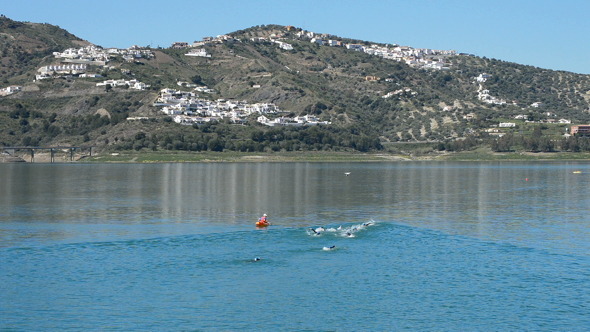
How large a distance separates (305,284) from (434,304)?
205 inches

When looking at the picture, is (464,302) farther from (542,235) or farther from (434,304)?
(542,235)

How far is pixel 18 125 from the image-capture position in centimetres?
17088

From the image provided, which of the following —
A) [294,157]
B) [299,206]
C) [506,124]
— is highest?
[506,124]

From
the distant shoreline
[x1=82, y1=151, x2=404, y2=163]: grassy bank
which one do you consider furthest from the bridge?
[x1=82, y1=151, x2=404, y2=163]: grassy bank

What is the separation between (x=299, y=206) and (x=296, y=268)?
84.8ft

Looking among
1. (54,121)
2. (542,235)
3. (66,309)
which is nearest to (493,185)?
(542,235)

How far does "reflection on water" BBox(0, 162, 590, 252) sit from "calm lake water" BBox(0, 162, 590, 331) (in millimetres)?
265

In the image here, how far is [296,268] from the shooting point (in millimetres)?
30219

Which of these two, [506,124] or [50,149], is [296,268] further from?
[506,124]

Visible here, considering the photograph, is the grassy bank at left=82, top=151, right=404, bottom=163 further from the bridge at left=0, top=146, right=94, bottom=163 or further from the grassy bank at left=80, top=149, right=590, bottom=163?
the bridge at left=0, top=146, right=94, bottom=163

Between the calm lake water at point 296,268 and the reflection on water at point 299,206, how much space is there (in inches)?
10.4

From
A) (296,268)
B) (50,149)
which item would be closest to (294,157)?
(50,149)

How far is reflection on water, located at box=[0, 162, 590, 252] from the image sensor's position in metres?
41.8

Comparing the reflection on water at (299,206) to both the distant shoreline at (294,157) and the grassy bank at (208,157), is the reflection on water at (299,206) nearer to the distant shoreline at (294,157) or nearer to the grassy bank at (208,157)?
the grassy bank at (208,157)
